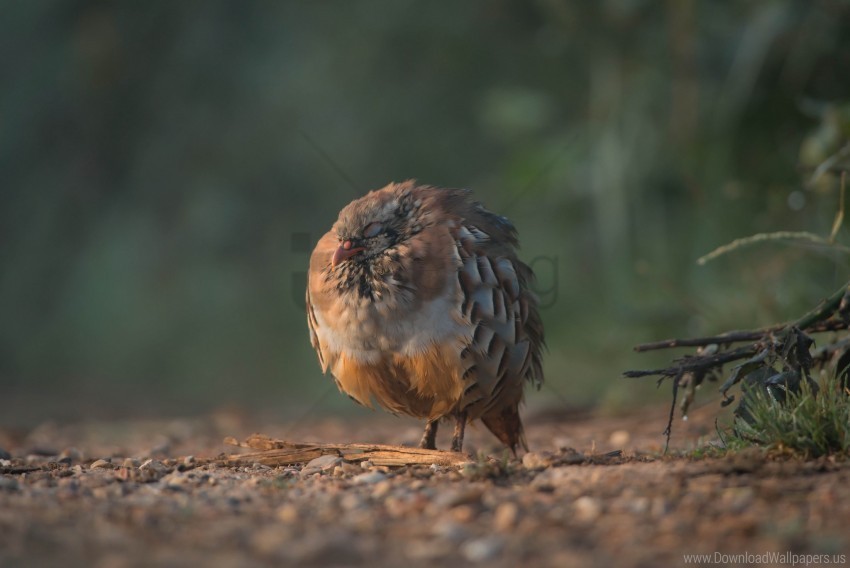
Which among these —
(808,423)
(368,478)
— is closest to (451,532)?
(368,478)

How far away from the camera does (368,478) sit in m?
3.19

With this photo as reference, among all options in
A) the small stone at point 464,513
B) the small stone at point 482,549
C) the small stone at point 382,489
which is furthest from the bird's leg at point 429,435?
the small stone at point 482,549

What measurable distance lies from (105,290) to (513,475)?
9.65 metres

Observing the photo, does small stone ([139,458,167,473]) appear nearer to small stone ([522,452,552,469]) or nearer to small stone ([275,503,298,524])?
small stone ([275,503,298,524])

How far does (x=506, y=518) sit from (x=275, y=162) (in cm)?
926

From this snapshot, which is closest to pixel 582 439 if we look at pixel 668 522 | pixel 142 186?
pixel 668 522

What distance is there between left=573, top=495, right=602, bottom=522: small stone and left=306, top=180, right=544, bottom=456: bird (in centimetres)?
133

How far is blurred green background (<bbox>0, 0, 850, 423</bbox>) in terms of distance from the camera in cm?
710

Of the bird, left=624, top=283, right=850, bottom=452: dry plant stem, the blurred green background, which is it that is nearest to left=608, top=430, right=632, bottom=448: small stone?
the bird

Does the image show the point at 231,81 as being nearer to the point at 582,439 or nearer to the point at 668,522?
the point at 582,439

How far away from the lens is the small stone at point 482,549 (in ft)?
7.31

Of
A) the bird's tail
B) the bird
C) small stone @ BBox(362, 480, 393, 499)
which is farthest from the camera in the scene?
the bird's tail

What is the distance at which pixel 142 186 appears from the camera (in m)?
11.2

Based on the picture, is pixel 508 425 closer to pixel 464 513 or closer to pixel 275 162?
pixel 464 513
